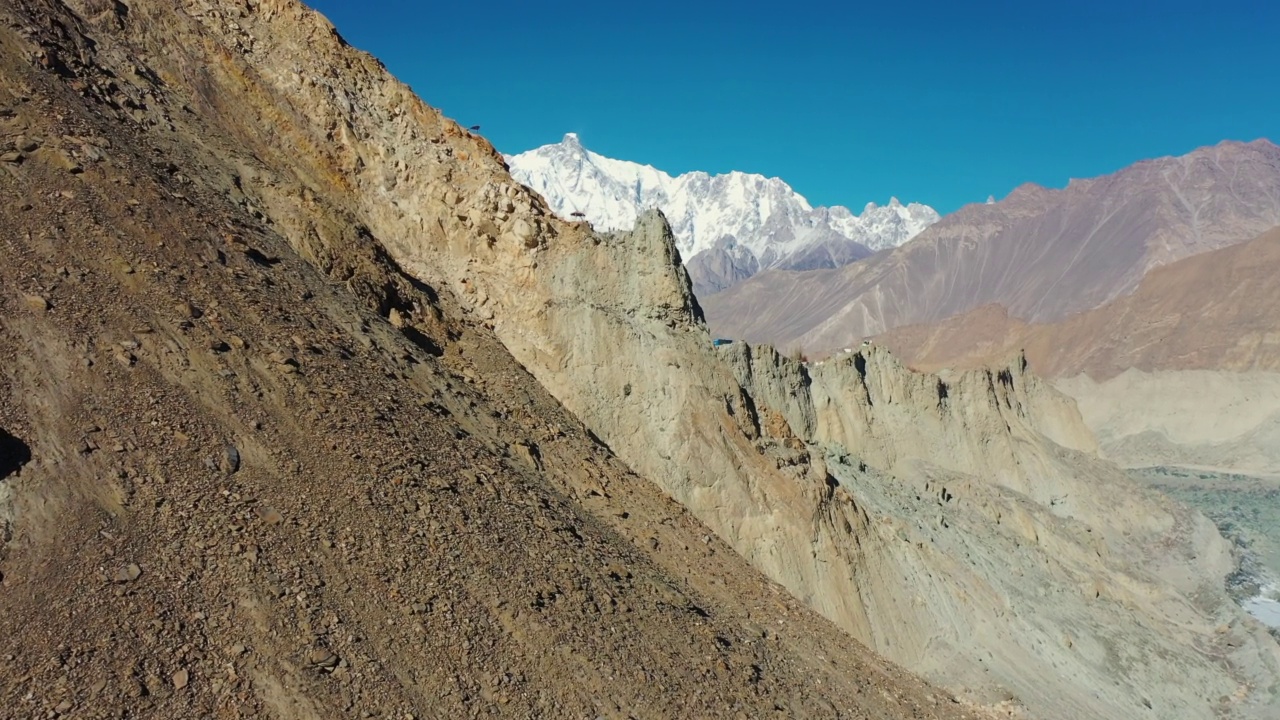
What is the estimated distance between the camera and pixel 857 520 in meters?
19.1

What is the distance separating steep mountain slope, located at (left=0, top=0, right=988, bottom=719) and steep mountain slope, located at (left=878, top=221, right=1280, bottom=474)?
65.6 meters

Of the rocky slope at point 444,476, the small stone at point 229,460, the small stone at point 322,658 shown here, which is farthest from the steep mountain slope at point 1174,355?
the small stone at point 229,460

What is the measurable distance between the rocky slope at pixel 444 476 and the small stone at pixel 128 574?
0.12 ft

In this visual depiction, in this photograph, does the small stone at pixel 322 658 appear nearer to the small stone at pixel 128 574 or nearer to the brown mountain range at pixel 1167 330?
the small stone at pixel 128 574

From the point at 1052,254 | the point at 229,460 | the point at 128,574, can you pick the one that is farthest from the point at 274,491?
the point at 1052,254

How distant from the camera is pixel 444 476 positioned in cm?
1098

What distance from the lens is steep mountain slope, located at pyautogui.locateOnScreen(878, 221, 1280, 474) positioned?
68.5 meters

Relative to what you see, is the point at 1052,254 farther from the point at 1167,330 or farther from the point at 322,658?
the point at 322,658

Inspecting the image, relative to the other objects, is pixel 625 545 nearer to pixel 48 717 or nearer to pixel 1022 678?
pixel 48 717

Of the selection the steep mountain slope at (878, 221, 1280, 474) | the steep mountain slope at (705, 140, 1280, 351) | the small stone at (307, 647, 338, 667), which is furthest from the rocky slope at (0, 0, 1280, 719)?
the steep mountain slope at (705, 140, 1280, 351)

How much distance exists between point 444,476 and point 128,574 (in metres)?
3.91

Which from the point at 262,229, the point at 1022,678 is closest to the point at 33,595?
the point at 262,229

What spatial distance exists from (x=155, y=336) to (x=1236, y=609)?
33.4 meters

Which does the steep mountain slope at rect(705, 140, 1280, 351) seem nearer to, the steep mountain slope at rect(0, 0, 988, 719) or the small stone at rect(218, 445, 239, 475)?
the steep mountain slope at rect(0, 0, 988, 719)
